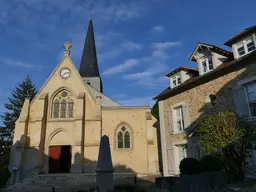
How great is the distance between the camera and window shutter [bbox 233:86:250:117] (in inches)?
378

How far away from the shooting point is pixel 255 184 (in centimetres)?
654

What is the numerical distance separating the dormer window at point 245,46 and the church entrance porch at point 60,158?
15.3 m

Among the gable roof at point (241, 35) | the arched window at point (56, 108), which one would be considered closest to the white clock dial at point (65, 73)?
the arched window at point (56, 108)

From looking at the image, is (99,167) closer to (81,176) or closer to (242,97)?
(242,97)

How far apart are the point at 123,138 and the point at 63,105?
21.3 ft

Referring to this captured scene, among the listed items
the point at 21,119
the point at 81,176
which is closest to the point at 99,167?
the point at 81,176

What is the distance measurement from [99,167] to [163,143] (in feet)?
27.6

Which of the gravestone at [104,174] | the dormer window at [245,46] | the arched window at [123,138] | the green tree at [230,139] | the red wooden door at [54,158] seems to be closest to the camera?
the gravestone at [104,174]

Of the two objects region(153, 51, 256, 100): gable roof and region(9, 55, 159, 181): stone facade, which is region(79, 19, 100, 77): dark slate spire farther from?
region(153, 51, 256, 100): gable roof

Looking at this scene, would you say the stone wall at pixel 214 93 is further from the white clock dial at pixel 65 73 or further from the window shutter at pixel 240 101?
the white clock dial at pixel 65 73

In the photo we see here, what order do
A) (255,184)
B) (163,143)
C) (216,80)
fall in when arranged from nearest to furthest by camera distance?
(255,184) < (216,80) < (163,143)

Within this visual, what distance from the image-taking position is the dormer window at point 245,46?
1031 cm

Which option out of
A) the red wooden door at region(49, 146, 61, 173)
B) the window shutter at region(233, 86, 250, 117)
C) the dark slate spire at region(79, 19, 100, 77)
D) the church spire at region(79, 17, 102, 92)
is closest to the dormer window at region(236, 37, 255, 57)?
Answer: the window shutter at region(233, 86, 250, 117)

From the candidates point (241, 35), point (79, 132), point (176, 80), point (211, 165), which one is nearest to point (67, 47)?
point (79, 132)
